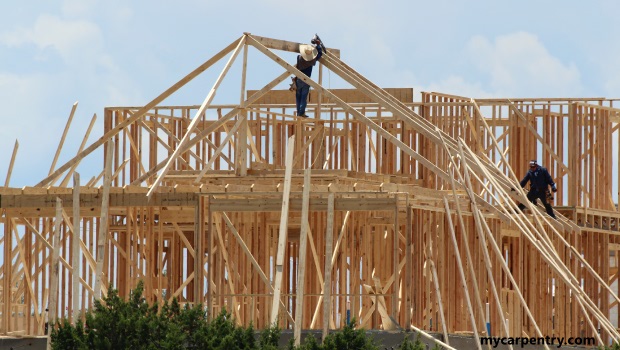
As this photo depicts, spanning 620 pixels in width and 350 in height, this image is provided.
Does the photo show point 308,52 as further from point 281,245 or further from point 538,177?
point 281,245

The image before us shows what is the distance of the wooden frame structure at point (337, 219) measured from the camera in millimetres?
28766

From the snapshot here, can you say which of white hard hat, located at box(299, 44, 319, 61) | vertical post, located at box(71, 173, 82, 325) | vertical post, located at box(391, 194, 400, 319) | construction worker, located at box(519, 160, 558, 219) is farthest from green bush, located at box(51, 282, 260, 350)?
construction worker, located at box(519, 160, 558, 219)

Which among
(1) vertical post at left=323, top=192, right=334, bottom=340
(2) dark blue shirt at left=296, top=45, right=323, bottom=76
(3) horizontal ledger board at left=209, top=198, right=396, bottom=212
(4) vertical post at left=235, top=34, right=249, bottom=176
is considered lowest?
(1) vertical post at left=323, top=192, right=334, bottom=340

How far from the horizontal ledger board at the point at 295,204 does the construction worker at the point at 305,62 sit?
3.89m

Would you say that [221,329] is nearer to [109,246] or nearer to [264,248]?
[264,248]

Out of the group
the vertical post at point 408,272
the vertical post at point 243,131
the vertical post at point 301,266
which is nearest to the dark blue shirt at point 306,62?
the vertical post at point 243,131

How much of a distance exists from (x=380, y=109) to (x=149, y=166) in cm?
574

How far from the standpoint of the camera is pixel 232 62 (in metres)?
30.8

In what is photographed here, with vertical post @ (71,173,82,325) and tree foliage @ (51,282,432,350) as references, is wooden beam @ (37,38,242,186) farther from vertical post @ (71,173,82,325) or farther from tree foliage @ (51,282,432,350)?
tree foliage @ (51,282,432,350)

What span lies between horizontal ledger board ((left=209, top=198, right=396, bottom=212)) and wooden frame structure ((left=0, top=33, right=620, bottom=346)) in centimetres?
2

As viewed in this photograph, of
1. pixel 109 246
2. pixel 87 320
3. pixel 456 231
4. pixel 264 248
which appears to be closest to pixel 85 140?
pixel 109 246

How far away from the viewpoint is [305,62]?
107ft

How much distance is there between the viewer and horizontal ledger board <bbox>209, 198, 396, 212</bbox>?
28.4 metres

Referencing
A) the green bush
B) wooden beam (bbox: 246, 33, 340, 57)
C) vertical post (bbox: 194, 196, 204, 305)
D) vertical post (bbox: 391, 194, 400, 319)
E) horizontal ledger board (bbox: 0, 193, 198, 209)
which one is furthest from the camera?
wooden beam (bbox: 246, 33, 340, 57)
